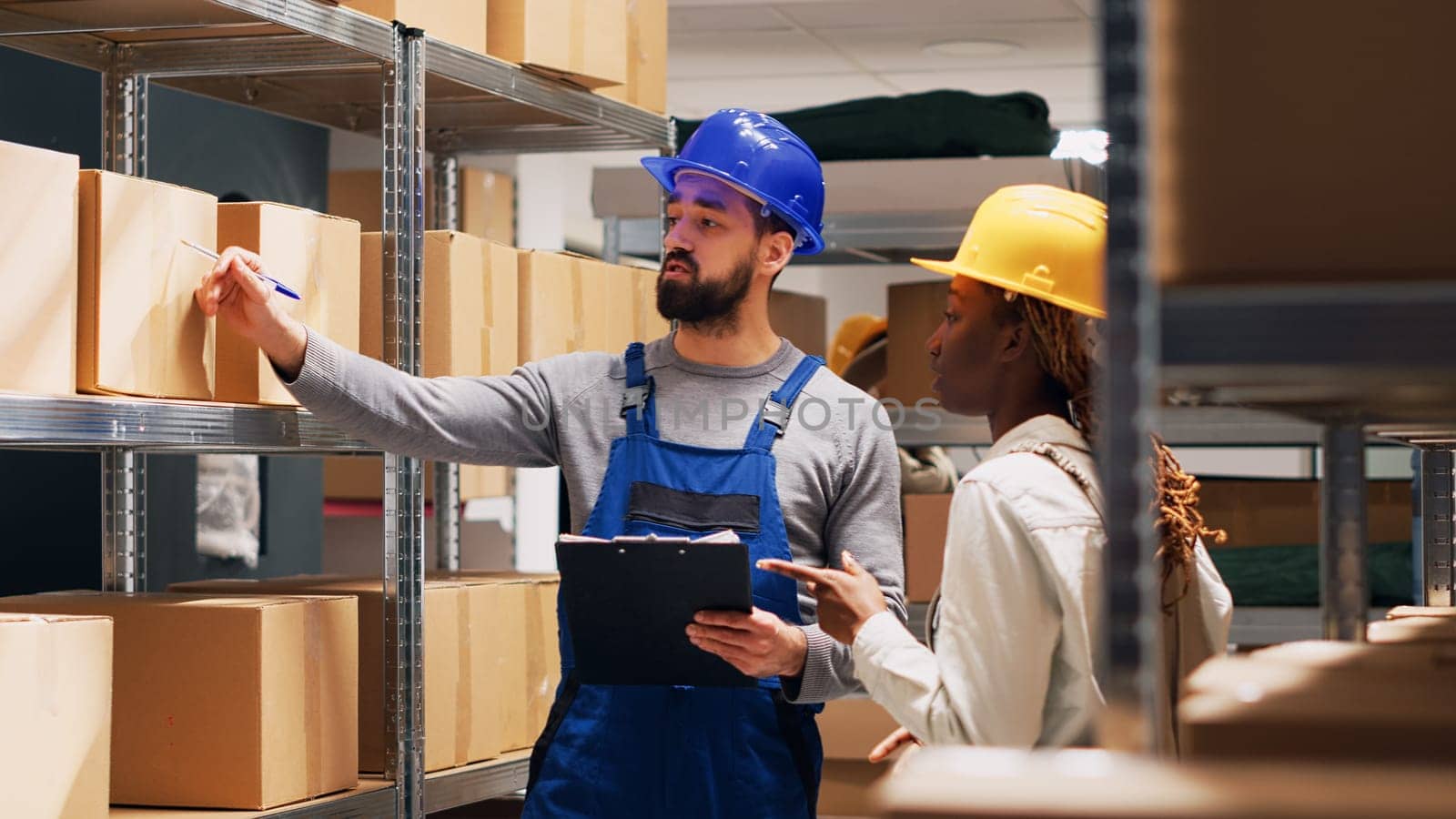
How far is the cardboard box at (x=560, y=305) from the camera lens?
3.18 m

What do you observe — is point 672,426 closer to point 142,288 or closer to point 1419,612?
point 142,288

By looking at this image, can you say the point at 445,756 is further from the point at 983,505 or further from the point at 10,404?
the point at 983,505

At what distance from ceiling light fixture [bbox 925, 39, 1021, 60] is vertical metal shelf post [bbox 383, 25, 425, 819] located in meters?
5.00

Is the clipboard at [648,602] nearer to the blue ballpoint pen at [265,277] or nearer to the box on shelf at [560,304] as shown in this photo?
the blue ballpoint pen at [265,277]

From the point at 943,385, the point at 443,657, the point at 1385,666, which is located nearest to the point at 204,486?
the point at 443,657

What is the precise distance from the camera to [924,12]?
6820 mm

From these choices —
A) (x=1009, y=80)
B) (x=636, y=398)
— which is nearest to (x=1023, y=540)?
(x=636, y=398)

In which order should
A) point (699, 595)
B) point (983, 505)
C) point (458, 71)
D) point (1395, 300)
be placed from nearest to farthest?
point (1395, 300), point (983, 505), point (699, 595), point (458, 71)

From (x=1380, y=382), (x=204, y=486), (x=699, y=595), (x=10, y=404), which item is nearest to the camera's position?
(x=1380, y=382)

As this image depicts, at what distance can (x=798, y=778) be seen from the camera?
251 centimetres

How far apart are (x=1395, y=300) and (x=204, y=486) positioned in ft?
14.8

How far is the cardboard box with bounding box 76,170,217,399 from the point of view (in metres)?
2.21

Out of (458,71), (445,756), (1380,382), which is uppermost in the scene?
(458,71)

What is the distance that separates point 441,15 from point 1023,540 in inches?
64.9
